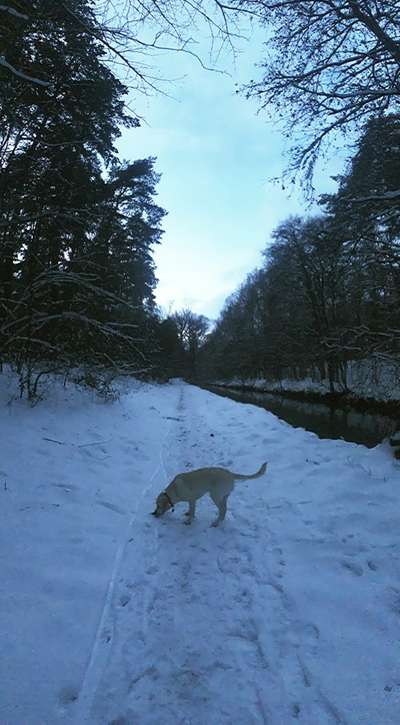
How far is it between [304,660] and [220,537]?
1989 millimetres

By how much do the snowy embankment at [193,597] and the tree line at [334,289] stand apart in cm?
480

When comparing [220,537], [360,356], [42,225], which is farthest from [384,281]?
[42,225]

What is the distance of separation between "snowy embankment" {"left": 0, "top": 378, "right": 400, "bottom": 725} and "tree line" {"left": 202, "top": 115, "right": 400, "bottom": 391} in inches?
189

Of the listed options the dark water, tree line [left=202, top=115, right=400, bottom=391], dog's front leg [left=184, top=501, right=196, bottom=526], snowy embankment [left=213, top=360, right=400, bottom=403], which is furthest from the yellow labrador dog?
the dark water

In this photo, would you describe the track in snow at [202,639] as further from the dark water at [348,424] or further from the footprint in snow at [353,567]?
the dark water at [348,424]

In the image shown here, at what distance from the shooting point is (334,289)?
16.5 meters

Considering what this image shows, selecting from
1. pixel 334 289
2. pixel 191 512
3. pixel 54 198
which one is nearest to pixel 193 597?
pixel 191 512

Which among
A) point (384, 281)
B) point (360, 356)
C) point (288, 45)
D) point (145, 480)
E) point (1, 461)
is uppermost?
point (288, 45)

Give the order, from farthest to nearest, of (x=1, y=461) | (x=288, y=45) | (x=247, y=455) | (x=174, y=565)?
(x=247, y=455) < (x=288, y=45) < (x=1, y=461) < (x=174, y=565)

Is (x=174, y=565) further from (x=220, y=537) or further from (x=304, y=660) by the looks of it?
(x=304, y=660)

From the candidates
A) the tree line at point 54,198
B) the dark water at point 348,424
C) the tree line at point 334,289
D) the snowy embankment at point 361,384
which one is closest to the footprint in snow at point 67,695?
the tree line at point 54,198

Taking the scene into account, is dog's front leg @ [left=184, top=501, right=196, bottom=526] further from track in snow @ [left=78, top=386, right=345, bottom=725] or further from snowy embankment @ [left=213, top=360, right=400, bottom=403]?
snowy embankment @ [left=213, top=360, right=400, bottom=403]

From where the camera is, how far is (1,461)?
16.5 feet

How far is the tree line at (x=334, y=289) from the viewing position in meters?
7.48
